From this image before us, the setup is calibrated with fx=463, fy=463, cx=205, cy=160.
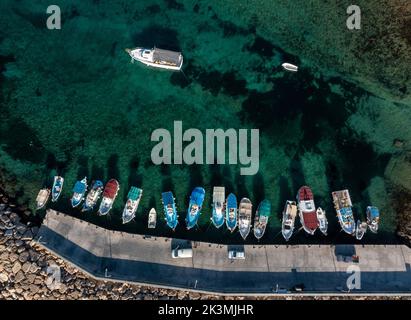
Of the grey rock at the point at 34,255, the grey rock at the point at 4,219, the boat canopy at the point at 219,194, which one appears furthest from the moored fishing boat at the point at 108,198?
the boat canopy at the point at 219,194

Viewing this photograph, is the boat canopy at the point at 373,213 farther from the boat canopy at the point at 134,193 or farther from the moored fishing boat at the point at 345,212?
the boat canopy at the point at 134,193

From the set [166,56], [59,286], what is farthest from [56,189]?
[166,56]

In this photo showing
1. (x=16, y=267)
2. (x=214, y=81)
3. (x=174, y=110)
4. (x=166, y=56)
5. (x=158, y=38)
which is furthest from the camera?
(x=158, y=38)

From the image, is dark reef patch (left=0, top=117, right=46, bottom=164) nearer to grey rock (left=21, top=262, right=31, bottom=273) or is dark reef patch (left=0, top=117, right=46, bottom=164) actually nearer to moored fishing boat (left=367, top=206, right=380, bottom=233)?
grey rock (left=21, top=262, right=31, bottom=273)

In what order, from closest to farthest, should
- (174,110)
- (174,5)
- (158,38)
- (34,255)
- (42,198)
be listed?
(34,255)
(42,198)
(174,110)
(158,38)
(174,5)

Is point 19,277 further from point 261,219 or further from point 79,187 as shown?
point 261,219
